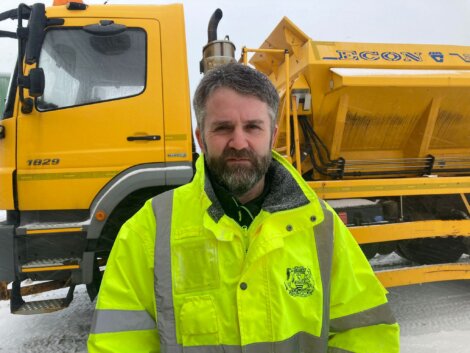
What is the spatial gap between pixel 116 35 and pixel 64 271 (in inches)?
74.5

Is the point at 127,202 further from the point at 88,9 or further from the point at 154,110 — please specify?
the point at 88,9

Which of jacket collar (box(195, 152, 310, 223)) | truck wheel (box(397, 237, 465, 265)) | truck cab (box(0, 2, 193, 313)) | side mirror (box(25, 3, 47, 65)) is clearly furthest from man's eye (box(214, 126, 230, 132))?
truck wheel (box(397, 237, 465, 265))

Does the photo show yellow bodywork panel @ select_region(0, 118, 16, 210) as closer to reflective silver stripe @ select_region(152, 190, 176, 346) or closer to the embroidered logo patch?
reflective silver stripe @ select_region(152, 190, 176, 346)


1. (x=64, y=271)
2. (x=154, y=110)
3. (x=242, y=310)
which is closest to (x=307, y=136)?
(x=154, y=110)

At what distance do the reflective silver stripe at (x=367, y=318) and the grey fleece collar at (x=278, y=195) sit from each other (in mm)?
402

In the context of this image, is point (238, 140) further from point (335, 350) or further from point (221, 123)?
point (335, 350)

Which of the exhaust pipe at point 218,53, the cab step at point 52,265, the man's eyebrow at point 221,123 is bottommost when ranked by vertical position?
the cab step at point 52,265

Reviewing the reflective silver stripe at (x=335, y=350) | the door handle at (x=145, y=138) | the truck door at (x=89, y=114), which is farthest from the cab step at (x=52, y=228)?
the reflective silver stripe at (x=335, y=350)

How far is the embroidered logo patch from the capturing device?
1.13m

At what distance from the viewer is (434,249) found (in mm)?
3766

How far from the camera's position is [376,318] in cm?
119

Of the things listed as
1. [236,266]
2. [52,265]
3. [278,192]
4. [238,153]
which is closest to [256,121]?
[238,153]

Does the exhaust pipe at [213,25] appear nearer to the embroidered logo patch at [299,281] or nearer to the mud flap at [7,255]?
the mud flap at [7,255]

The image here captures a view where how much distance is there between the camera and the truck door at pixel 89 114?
2.80 m
